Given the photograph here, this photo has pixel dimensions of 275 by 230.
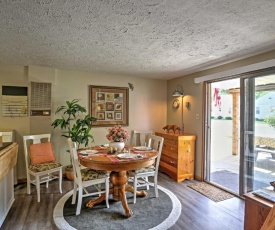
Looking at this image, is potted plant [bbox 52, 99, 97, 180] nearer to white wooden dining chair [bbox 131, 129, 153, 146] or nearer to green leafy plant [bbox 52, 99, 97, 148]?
green leafy plant [bbox 52, 99, 97, 148]

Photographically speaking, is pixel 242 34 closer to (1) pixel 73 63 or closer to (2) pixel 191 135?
(2) pixel 191 135

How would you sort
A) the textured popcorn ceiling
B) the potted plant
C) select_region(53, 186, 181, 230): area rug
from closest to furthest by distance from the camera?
the textured popcorn ceiling → select_region(53, 186, 181, 230): area rug → the potted plant

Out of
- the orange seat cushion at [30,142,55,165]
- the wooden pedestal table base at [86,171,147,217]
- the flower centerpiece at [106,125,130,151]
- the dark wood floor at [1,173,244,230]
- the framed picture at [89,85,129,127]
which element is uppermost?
the framed picture at [89,85,129,127]

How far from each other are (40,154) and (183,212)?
2.52 metres

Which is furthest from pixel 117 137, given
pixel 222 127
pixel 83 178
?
pixel 222 127

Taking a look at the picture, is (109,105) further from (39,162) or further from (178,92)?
(39,162)

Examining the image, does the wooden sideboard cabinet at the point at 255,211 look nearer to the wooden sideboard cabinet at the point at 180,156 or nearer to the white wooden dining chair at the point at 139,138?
the wooden sideboard cabinet at the point at 180,156

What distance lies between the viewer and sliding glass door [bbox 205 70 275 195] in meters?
2.80

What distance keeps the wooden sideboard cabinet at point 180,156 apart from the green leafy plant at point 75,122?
1.67 meters

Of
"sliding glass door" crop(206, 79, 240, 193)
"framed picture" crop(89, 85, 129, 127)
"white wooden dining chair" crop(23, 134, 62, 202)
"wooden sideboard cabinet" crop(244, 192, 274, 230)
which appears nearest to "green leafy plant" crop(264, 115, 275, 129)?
"sliding glass door" crop(206, 79, 240, 193)

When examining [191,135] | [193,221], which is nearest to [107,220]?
[193,221]

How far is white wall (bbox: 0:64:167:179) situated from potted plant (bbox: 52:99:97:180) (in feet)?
0.54

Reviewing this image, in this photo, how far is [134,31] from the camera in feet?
6.94

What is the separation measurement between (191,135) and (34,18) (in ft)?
10.8
